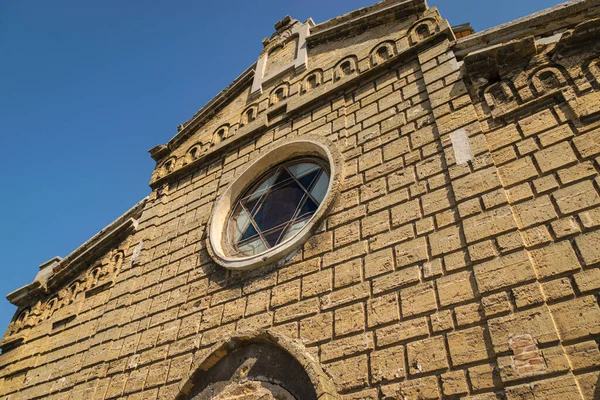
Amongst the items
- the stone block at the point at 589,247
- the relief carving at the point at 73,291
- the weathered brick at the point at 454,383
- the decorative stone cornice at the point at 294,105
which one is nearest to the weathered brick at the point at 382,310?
the weathered brick at the point at 454,383

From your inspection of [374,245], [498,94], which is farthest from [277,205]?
[498,94]

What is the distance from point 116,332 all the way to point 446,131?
15.8 ft

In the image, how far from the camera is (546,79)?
4.73 m

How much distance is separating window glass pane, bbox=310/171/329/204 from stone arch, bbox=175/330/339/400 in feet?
6.27

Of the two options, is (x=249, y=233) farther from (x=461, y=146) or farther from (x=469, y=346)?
(x=469, y=346)

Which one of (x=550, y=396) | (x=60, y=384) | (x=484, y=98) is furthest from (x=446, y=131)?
(x=60, y=384)

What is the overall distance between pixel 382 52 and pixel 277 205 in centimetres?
269

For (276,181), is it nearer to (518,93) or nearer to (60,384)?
(518,93)

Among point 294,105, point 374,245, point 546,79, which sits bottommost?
point 374,245

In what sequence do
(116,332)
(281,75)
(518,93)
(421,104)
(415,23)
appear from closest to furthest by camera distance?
(518,93)
(421,104)
(116,332)
(415,23)
(281,75)

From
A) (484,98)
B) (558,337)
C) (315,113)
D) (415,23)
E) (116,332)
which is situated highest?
(415,23)

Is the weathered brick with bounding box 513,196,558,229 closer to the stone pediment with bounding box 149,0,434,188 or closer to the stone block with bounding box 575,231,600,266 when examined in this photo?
the stone block with bounding box 575,231,600,266

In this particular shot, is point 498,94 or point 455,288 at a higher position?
point 498,94

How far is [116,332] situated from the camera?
19.9ft
